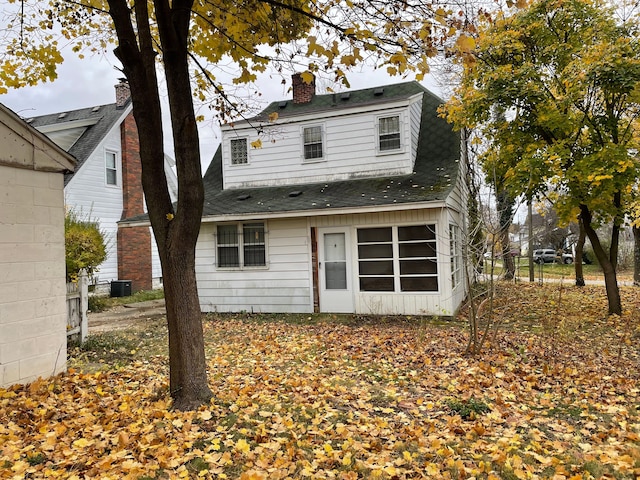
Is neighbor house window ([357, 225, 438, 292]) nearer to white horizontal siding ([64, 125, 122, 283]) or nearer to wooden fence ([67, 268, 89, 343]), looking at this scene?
wooden fence ([67, 268, 89, 343])

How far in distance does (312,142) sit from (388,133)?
2.31 metres

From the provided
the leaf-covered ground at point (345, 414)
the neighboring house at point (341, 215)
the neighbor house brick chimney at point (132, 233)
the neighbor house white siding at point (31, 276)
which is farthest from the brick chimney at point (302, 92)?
the neighbor house white siding at point (31, 276)

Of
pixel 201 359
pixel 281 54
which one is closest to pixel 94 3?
pixel 281 54

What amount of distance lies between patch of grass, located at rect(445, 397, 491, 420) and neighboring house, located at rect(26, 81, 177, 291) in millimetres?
15321

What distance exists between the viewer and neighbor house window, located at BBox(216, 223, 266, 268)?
11711 mm

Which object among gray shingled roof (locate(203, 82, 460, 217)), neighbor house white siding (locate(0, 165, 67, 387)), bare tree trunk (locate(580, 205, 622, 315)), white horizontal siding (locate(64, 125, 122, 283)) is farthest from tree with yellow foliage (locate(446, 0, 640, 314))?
white horizontal siding (locate(64, 125, 122, 283))

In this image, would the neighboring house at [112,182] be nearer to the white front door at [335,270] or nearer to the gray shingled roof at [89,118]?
the gray shingled roof at [89,118]

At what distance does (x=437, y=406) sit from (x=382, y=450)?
1325 millimetres

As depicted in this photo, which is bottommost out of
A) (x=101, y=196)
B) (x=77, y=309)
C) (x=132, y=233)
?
(x=77, y=309)

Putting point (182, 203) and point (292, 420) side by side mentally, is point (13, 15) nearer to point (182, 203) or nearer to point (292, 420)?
point (182, 203)

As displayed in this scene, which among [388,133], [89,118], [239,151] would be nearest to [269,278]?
[239,151]

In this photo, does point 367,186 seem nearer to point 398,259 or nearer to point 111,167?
point 398,259

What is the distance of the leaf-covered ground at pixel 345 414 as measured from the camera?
3221mm

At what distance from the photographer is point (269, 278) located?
11570 mm
